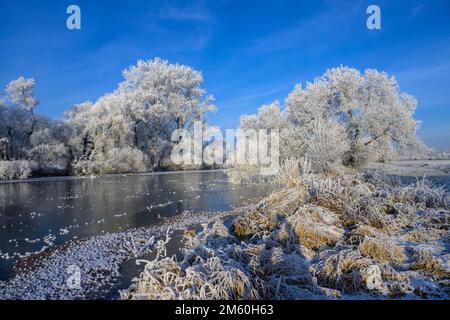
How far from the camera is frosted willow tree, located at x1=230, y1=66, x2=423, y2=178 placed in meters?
22.0

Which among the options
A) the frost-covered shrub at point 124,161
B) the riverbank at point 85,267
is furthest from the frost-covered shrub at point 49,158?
the riverbank at point 85,267

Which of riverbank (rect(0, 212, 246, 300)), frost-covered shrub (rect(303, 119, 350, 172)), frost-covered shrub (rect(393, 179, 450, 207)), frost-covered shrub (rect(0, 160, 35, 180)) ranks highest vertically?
frost-covered shrub (rect(303, 119, 350, 172))

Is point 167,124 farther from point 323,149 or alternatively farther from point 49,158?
point 323,149

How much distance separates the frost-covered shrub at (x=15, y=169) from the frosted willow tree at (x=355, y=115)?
19332mm

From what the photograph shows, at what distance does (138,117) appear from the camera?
40.1 meters

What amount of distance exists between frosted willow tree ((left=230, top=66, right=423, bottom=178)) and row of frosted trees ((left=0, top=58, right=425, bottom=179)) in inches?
2.5

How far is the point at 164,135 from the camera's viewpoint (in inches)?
1818

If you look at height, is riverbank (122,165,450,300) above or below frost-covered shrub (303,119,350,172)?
below

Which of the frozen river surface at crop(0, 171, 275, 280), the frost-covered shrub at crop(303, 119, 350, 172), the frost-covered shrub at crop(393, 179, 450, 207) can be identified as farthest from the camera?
the frost-covered shrub at crop(303, 119, 350, 172)

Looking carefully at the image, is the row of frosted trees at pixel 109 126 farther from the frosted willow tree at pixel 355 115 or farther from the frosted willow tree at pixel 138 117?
the frosted willow tree at pixel 355 115

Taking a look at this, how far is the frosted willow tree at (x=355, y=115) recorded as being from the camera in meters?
22.0

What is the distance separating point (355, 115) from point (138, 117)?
83.4 ft

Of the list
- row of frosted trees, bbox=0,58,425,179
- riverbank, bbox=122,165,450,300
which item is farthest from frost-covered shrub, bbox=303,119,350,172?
riverbank, bbox=122,165,450,300

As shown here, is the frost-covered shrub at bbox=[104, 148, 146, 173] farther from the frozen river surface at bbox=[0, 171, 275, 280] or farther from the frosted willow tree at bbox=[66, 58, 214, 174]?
the frozen river surface at bbox=[0, 171, 275, 280]
